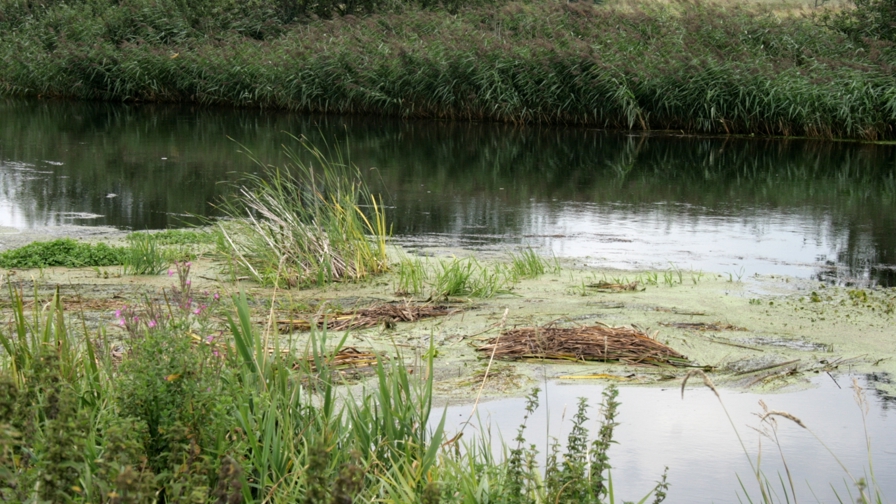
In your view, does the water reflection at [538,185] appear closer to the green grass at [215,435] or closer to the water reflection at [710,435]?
the water reflection at [710,435]

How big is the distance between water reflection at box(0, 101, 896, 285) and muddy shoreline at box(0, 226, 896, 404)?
133 centimetres

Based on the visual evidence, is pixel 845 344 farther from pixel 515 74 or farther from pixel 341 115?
pixel 341 115

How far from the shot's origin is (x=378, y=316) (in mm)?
5750

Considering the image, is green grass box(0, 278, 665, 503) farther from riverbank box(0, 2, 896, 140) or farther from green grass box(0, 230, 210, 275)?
riverbank box(0, 2, 896, 140)

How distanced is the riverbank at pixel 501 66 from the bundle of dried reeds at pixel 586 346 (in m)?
12.7

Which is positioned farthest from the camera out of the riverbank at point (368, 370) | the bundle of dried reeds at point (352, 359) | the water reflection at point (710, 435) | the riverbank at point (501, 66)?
the riverbank at point (501, 66)

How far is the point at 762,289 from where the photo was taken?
732 centimetres

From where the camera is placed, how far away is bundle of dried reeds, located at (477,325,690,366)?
5.20 metres

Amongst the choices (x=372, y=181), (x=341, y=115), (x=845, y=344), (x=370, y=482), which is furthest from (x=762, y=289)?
(x=341, y=115)

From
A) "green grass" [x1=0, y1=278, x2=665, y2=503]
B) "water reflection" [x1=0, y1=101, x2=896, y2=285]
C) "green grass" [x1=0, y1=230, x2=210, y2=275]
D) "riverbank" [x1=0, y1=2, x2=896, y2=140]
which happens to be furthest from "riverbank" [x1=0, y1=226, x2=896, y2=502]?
"riverbank" [x1=0, y1=2, x2=896, y2=140]

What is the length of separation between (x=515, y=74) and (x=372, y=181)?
23.6 ft

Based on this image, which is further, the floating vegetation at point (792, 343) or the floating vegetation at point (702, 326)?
the floating vegetation at point (702, 326)

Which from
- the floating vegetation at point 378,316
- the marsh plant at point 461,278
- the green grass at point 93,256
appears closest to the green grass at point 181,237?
the green grass at point 93,256

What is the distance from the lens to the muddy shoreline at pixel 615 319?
5000 mm
